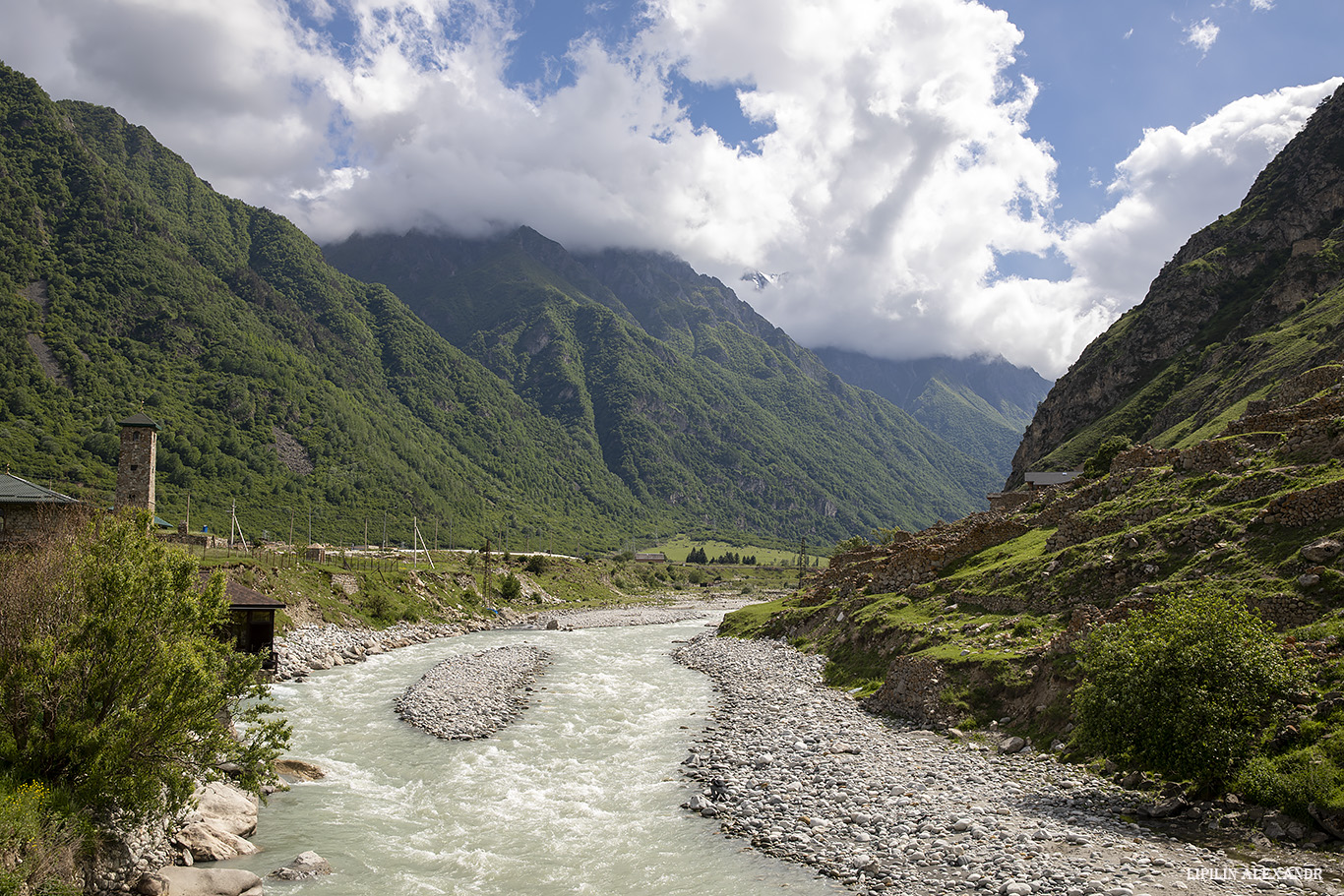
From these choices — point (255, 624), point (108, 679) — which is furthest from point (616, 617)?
point (108, 679)

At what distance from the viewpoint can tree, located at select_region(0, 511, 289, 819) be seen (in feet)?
48.3

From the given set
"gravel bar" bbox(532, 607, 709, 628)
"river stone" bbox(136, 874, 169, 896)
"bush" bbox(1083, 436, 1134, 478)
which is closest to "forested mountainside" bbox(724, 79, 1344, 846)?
"bush" bbox(1083, 436, 1134, 478)

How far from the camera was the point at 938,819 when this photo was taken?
1864 cm

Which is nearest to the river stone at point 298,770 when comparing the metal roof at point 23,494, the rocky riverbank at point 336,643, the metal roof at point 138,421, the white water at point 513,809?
the white water at point 513,809

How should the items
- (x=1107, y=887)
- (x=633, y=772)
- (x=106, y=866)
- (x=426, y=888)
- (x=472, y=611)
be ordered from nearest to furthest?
(x=1107, y=887) → (x=106, y=866) → (x=426, y=888) → (x=633, y=772) → (x=472, y=611)

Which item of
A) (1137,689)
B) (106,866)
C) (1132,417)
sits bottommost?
(106,866)

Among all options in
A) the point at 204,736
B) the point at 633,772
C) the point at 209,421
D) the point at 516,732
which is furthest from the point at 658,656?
→ the point at 209,421

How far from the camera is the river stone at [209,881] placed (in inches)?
610

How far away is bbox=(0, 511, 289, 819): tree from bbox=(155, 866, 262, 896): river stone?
1.41 m

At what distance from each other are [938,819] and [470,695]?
2803 centimetres

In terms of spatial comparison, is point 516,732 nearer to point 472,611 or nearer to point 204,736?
point 204,736

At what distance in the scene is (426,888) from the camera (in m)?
17.1

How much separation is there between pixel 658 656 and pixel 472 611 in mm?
38936

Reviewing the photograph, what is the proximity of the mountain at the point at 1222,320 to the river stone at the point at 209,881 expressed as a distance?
97314 mm
